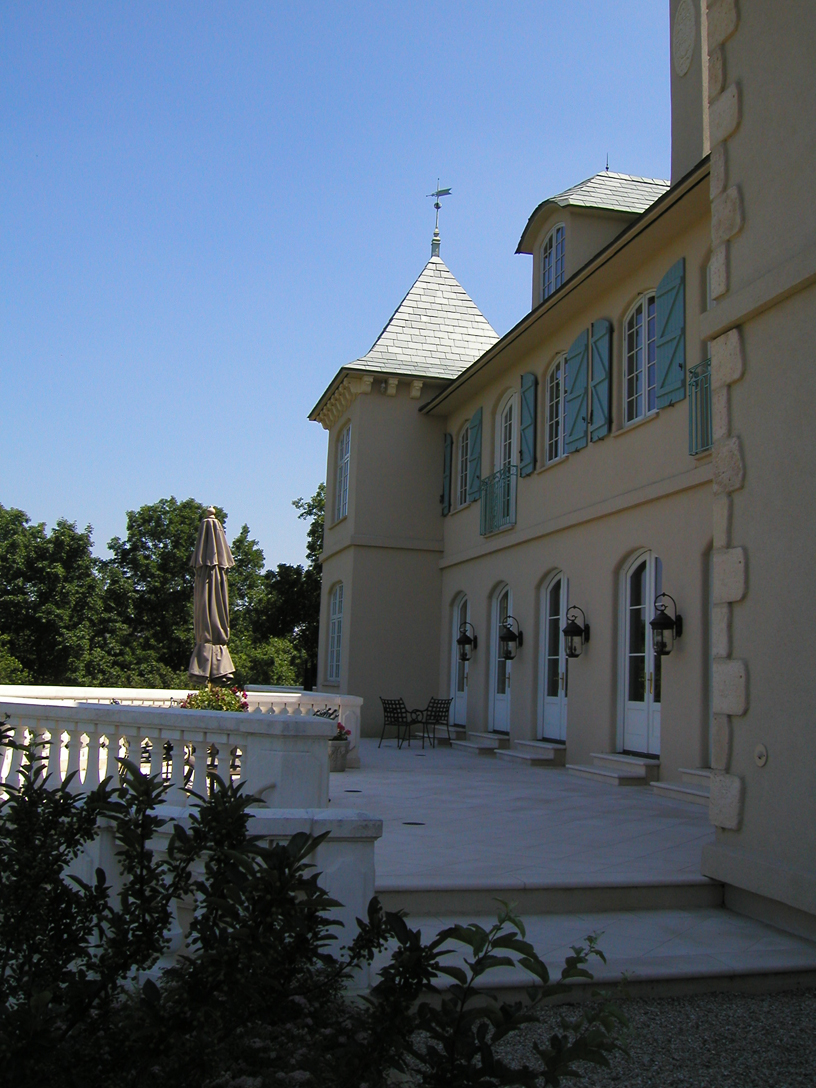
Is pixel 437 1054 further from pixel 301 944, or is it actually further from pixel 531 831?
pixel 531 831

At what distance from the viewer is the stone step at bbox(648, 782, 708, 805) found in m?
8.89

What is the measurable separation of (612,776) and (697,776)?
1388 millimetres

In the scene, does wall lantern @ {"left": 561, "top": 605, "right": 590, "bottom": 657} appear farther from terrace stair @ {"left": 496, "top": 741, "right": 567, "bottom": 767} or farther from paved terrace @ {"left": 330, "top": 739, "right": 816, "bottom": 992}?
paved terrace @ {"left": 330, "top": 739, "right": 816, "bottom": 992}

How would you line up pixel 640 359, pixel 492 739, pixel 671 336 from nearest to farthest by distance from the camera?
pixel 671 336 → pixel 640 359 → pixel 492 739

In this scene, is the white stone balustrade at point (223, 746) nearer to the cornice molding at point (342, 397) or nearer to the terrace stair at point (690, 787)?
the terrace stair at point (690, 787)

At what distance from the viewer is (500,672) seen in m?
15.5

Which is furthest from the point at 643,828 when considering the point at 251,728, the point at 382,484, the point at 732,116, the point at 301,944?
the point at 382,484

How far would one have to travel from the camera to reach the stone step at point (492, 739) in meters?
14.5

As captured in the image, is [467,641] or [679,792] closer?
[679,792]

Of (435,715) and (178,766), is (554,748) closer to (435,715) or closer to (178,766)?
(435,715)

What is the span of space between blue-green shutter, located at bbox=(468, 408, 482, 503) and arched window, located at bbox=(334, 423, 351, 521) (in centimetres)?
337

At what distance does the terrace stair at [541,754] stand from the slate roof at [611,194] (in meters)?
8.05

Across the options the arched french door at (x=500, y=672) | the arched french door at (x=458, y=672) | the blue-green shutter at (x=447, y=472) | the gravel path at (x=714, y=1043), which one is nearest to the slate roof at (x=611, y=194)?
the blue-green shutter at (x=447, y=472)

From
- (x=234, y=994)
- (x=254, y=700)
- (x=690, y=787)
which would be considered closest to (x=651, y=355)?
(x=690, y=787)
